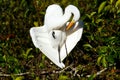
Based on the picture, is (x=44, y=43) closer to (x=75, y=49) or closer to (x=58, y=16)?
(x=58, y=16)

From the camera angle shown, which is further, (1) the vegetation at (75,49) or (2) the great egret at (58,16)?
(1) the vegetation at (75,49)

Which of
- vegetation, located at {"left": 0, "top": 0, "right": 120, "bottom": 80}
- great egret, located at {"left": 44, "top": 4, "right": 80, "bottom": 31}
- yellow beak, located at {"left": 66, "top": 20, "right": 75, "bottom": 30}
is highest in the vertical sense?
great egret, located at {"left": 44, "top": 4, "right": 80, "bottom": 31}

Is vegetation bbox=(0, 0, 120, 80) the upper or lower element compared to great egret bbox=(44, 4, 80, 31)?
lower

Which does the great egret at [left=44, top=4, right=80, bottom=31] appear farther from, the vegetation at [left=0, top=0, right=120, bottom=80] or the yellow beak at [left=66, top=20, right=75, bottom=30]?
the vegetation at [left=0, top=0, right=120, bottom=80]

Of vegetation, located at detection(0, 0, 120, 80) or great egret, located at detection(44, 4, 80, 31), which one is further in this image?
vegetation, located at detection(0, 0, 120, 80)

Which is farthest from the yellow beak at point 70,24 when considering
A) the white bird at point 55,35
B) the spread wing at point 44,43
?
the spread wing at point 44,43

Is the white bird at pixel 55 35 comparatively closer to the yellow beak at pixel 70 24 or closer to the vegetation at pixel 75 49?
the yellow beak at pixel 70 24

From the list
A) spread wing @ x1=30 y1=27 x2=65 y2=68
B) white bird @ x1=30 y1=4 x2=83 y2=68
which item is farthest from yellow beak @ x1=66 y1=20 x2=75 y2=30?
spread wing @ x1=30 y1=27 x2=65 y2=68

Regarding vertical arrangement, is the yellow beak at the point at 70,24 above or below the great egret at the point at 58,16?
below
